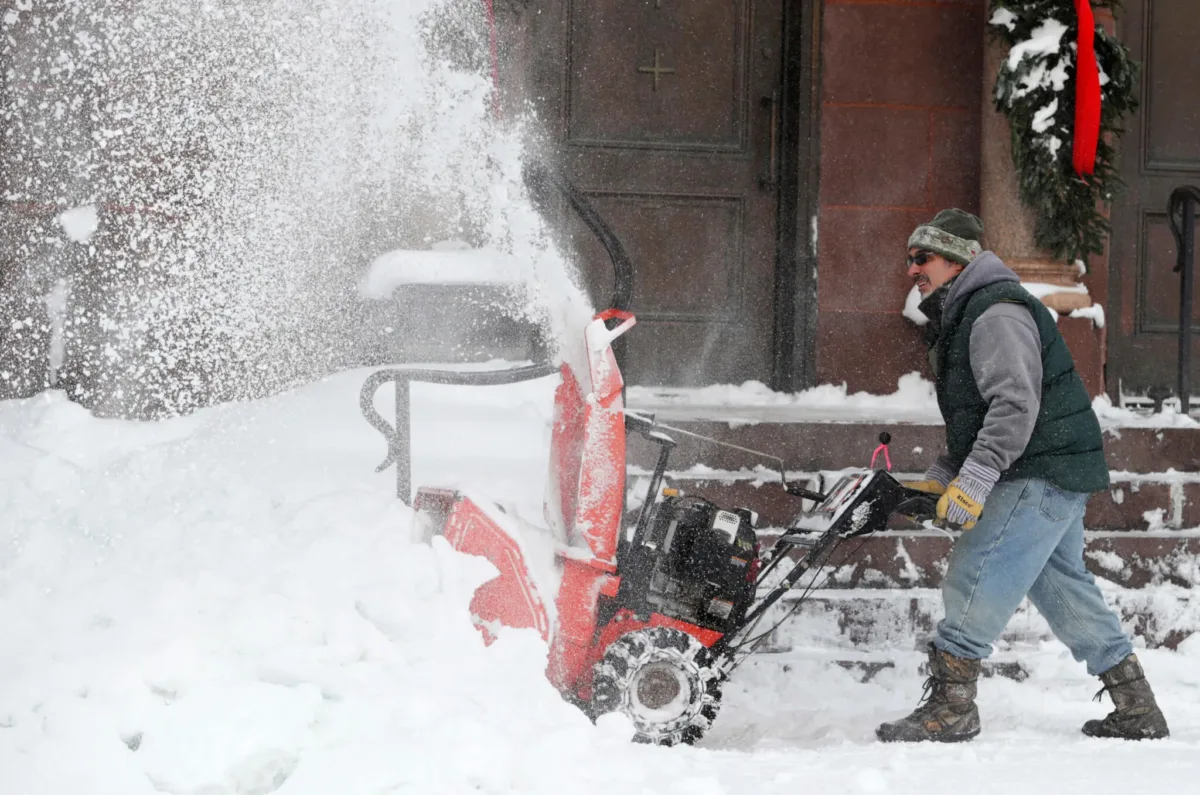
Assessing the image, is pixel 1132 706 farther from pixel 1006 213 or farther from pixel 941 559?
pixel 1006 213

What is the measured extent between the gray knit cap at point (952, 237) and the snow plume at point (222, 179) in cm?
206

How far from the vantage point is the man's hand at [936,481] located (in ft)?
13.6

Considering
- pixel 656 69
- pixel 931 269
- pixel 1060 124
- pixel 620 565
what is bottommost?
pixel 620 565

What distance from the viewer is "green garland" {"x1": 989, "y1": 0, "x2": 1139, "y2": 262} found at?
651cm

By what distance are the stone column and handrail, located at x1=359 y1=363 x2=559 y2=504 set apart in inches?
145

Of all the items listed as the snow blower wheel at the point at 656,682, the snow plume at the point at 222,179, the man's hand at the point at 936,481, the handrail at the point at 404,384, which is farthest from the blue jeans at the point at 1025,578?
the snow plume at the point at 222,179

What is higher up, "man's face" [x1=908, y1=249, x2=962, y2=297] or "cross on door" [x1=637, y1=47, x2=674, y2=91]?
"cross on door" [x1=637, y1=47, x2=674, y2=91]

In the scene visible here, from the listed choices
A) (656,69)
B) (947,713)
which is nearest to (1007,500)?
(947,713)

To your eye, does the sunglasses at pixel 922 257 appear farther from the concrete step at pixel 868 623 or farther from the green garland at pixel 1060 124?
the green garland at pixel 1060 124

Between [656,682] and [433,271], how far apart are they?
3.22 metres

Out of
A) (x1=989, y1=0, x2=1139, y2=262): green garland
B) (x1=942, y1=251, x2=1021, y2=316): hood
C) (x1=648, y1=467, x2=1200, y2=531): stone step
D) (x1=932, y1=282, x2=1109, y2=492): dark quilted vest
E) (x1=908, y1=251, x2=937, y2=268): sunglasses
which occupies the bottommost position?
(x1=648, y1=467, x2=1200, y2=531): stone step

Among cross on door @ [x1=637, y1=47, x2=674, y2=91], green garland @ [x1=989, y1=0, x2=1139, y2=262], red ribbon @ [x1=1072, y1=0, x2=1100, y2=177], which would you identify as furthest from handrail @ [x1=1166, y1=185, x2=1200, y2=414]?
cross on door @ [x1=637, y1=47, x2=674, y2=91]

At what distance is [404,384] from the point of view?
13.9 feet

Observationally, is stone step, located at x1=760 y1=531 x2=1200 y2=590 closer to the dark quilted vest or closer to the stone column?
the dark quilted vest
